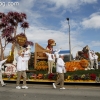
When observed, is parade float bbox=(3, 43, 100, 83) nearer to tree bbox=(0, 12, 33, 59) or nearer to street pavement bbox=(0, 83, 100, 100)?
street pavement bbox=(0, 83, 100, 100)

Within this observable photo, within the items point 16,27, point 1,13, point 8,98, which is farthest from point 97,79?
point 1,13

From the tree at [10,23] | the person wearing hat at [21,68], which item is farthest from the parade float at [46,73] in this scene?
the tree at [10,23]

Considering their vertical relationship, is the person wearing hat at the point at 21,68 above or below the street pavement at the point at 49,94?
above

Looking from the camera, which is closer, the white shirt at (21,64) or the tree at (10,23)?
the white shirt at (21,64)

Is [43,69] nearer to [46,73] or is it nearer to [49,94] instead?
[46,73]

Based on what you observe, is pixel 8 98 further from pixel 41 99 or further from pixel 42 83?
pixel 42 83

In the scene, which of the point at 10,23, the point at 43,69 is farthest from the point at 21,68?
the point at 10,23

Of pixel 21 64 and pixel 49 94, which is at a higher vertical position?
pixel 21 64

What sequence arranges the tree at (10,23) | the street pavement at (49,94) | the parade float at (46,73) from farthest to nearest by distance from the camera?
1. the tree at (10,23)
2. the parade float at (46,73)
3. the street pavement at (49,94)

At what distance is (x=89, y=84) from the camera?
1199cm

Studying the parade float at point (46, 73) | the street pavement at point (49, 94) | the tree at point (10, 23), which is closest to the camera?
the street pavement at point (49, 94)

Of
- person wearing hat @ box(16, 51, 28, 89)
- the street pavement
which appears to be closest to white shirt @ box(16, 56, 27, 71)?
person wearing hat @ box(16, 51, 28, 89)

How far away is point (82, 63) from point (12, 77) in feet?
17.9

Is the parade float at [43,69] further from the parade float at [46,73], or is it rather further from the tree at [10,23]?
the tree at [10,23]
